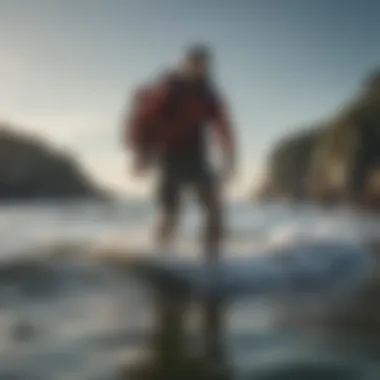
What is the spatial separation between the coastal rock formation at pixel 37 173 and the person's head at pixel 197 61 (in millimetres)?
306

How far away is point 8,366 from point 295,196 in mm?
668

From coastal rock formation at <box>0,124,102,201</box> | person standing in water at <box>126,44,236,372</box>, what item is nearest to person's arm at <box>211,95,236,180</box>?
person standing in water at <box>126,44,236,372</box>

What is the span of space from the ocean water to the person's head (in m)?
0.28

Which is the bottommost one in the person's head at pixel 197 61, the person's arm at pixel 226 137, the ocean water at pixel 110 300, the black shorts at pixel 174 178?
the ocean water at pixel 110 300

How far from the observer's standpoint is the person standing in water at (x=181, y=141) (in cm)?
117

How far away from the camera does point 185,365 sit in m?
1.07

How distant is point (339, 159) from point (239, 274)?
336mm

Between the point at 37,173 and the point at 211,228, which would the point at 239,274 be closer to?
the point at 211,228

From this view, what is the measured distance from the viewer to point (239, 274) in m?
1.18

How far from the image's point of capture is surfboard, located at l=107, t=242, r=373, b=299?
1.17m

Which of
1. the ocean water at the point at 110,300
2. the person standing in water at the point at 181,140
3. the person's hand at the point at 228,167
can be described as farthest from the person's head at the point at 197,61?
the ocean water at the point at 110,300

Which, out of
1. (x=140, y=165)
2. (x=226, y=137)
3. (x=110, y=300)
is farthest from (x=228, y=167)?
(x=110, y=300)

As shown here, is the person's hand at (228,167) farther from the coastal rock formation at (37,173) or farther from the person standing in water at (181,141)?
the coastal rock formation at (37,173)

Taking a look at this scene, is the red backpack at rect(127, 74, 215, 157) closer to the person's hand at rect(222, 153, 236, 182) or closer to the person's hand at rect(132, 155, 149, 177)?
the person's hand at rect(132, 155, 149, 177)
